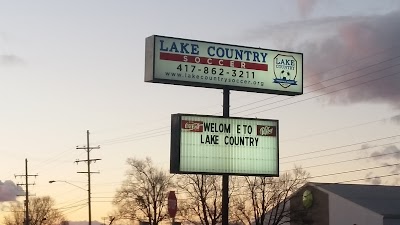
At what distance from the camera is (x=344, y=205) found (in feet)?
269

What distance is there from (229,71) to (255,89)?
1.40 metres

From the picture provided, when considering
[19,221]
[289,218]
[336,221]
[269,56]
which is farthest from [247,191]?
[19,221]

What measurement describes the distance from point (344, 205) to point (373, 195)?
19.4 ft

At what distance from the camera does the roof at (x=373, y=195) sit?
7990 cm

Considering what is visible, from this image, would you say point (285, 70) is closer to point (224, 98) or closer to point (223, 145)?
point (224, 98)

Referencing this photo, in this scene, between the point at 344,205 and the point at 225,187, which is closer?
the point at 225,187

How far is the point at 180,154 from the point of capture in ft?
111

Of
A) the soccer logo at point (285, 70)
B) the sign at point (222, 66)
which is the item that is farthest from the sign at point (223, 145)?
the soccer logo at point (285, 70)

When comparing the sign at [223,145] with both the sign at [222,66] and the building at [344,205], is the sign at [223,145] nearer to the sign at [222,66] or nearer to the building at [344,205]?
the sign at [222,66]

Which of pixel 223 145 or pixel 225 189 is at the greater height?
pixel 223 145

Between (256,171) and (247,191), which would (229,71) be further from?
(247,191)

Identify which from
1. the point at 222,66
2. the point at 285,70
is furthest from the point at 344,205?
the point at 222,66

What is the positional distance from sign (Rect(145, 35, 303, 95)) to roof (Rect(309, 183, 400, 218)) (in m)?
44.0

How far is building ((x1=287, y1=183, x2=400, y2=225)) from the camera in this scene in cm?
7919
